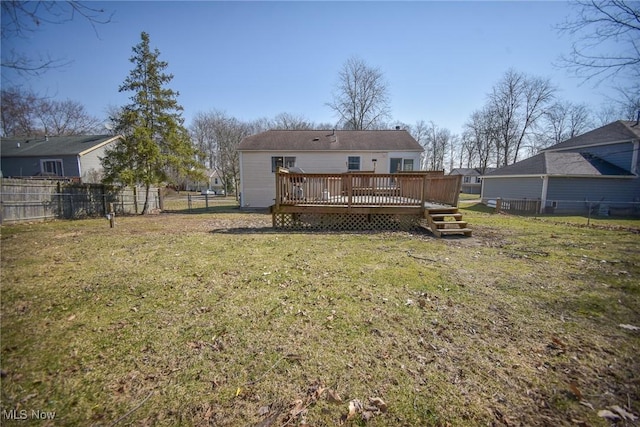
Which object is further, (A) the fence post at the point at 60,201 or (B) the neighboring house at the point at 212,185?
(B) the neighboring house at the point at 212,185

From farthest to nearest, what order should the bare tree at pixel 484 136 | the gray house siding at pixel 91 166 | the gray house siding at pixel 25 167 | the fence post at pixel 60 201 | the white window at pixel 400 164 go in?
1. the bare tree at pixel 484 136
2. the gray house siding at pixel 91 166
3. the gray house siding at pixel 25 167
4. the white window at pixel 400 164
5. the fence post at pixel 60 201

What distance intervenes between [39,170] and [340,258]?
104ft

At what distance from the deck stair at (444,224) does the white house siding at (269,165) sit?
9.05 meters

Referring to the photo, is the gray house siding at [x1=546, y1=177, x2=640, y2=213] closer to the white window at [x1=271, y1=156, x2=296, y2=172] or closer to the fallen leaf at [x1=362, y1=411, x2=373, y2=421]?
the white window at [x1=271, y1=156, x2=296, y2=172]

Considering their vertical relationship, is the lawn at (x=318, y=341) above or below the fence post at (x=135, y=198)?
below

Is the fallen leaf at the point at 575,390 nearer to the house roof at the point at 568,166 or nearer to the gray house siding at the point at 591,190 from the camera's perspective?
the house roof at the point at 568,166

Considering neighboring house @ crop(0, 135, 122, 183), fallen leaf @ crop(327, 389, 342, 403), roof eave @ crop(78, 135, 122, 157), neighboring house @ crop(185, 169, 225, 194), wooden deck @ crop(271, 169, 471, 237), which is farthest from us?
neighboring house @ crop(185, 169, 225, 194)

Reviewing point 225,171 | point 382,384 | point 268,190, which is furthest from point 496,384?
point 225,171

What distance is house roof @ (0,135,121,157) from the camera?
74.6 feet

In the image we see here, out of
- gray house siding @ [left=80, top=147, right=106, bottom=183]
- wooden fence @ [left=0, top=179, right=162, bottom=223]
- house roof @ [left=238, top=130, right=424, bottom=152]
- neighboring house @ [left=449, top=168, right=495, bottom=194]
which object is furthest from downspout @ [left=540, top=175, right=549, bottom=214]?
neighboring house @ [left=449, top=168, right=495, bottom=194]

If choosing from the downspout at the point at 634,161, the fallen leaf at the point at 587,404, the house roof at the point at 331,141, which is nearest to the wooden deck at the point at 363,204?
the fallen leaf at the point at 587,404

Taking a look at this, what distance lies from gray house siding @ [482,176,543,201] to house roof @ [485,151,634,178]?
0.65 metres

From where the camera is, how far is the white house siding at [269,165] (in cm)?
1762

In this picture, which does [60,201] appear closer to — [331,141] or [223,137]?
[331,141]
